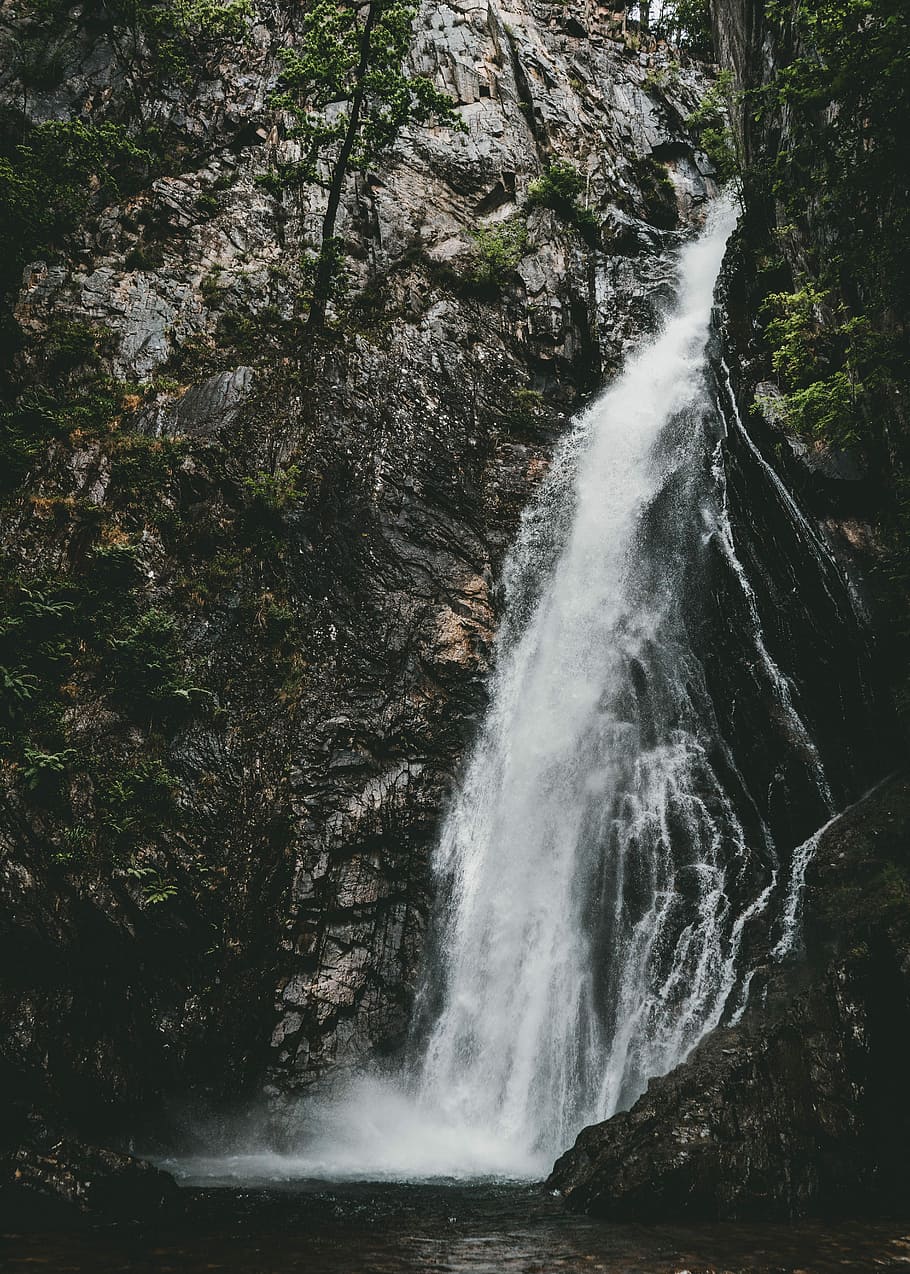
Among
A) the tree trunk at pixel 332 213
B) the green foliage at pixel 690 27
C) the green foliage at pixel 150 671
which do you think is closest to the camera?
the green foliage at pixel 150 671

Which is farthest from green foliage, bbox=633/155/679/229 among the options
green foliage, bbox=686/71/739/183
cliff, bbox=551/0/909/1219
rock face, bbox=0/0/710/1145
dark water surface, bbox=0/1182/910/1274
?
dark water surface, bbox=0/1182/910/1274

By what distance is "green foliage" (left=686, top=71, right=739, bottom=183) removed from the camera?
82.7ft

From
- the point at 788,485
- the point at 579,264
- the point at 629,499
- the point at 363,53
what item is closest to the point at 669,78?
the point at 579,264

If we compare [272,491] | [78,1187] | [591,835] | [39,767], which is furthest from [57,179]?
[78,1187]

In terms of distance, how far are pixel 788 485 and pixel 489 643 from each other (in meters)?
5.88

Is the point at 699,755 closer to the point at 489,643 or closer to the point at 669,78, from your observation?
the point at 489,643

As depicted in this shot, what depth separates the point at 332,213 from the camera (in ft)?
58.3

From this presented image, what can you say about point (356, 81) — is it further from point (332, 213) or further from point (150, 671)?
point (150, 671)

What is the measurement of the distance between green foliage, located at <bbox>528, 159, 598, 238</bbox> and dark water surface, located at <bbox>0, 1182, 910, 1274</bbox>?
2312 centimetres

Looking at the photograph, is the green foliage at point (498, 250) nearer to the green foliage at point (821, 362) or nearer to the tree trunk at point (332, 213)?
the tree trunk at point (332, 213)

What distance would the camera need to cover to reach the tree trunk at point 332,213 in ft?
54.5

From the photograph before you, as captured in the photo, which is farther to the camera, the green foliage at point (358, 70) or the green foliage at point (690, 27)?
the green foliage at point (690, 27)

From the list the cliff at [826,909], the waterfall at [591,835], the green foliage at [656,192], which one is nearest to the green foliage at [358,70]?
the cliff at [826,909]

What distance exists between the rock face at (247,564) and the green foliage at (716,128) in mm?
5130
